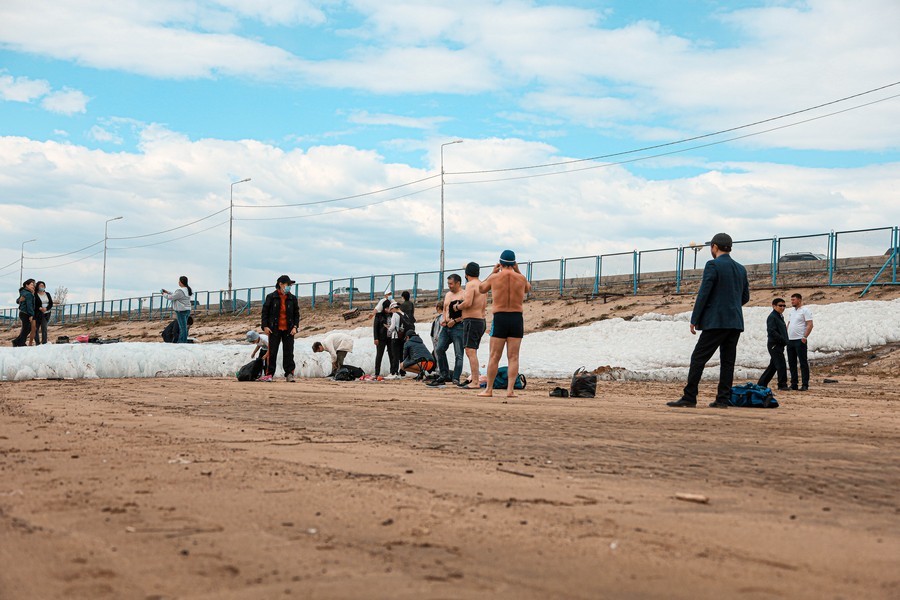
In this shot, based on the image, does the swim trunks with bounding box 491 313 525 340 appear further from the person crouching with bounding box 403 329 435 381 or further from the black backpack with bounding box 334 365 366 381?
the black backpack with bounding box 334 365 366 381

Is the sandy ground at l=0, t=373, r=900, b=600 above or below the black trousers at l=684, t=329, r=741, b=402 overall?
below

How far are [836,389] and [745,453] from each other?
9.51 meters

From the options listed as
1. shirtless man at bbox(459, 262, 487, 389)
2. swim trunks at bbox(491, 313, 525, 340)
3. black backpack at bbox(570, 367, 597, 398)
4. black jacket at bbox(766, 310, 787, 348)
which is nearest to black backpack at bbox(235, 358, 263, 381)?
shirtless man at bbox(459, 262, 487, 389)

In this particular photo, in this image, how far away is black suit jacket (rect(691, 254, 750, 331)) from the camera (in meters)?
10.4

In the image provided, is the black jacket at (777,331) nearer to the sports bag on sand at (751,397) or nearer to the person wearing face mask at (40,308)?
the sports bag on sand at (751,397)

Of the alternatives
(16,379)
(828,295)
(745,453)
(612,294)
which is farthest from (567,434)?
(612,294)

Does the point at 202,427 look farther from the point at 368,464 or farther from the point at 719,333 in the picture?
the point at 719,333

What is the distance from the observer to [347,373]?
658 inches

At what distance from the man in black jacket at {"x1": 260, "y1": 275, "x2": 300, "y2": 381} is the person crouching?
2.40 meters

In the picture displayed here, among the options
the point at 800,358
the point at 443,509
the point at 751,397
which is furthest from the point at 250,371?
the point at 443,509

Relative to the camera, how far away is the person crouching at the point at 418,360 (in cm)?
1692

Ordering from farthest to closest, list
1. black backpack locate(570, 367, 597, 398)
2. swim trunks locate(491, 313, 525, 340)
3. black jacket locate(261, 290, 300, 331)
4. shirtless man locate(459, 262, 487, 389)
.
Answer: black jacket locate(261, 290, 300, 331)
shirtless man locate(459, 262, 487, 389)
black backpack locate(570, 367, 597, 398)
swim trunks locate(491, 313, 525, 340)

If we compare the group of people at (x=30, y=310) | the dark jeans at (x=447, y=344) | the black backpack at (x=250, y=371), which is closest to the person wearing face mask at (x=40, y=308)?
the group of people at (x=30, y=310)

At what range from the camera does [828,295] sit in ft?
89.6
